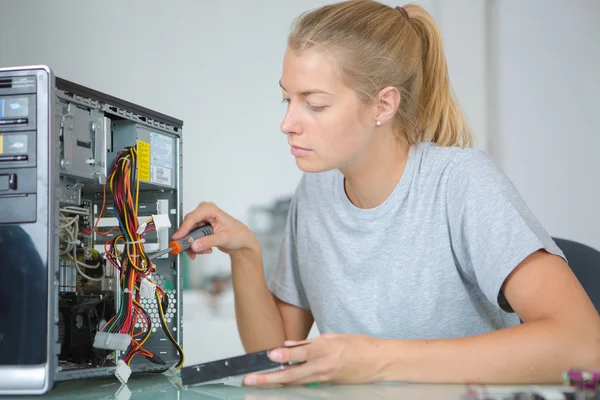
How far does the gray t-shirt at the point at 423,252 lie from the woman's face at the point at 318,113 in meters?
0.16

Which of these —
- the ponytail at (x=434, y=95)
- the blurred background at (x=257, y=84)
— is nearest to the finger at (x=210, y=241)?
the ponytail at (x=434, y=95)

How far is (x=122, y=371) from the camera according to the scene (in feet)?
3.41

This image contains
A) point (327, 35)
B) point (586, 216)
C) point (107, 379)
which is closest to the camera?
point (107, 379)

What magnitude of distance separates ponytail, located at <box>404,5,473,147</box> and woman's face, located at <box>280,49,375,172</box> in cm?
19

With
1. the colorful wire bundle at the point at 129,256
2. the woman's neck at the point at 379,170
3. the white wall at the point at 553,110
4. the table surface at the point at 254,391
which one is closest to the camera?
the table surface at the point at 254,391

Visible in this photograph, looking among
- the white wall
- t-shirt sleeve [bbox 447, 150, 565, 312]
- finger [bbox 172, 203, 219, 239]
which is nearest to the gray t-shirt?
t-shirt sleeve [bbox 447, 150, 565, 312]

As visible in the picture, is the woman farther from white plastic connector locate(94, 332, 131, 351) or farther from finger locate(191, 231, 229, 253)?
white plastic connector locate(94, 332, 131, 351)

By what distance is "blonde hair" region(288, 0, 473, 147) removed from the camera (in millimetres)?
1236

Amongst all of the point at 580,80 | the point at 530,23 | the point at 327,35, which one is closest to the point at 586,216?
the point at 580,80

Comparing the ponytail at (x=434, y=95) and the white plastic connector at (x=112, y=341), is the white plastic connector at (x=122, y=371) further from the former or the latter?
the ponytail at (x=434, y=95)

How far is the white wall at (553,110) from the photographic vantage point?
9.08ft

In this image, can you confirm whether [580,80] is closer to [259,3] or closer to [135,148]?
[259,3]

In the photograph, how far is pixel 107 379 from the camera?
1089 mm

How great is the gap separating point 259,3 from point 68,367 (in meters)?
2.43
